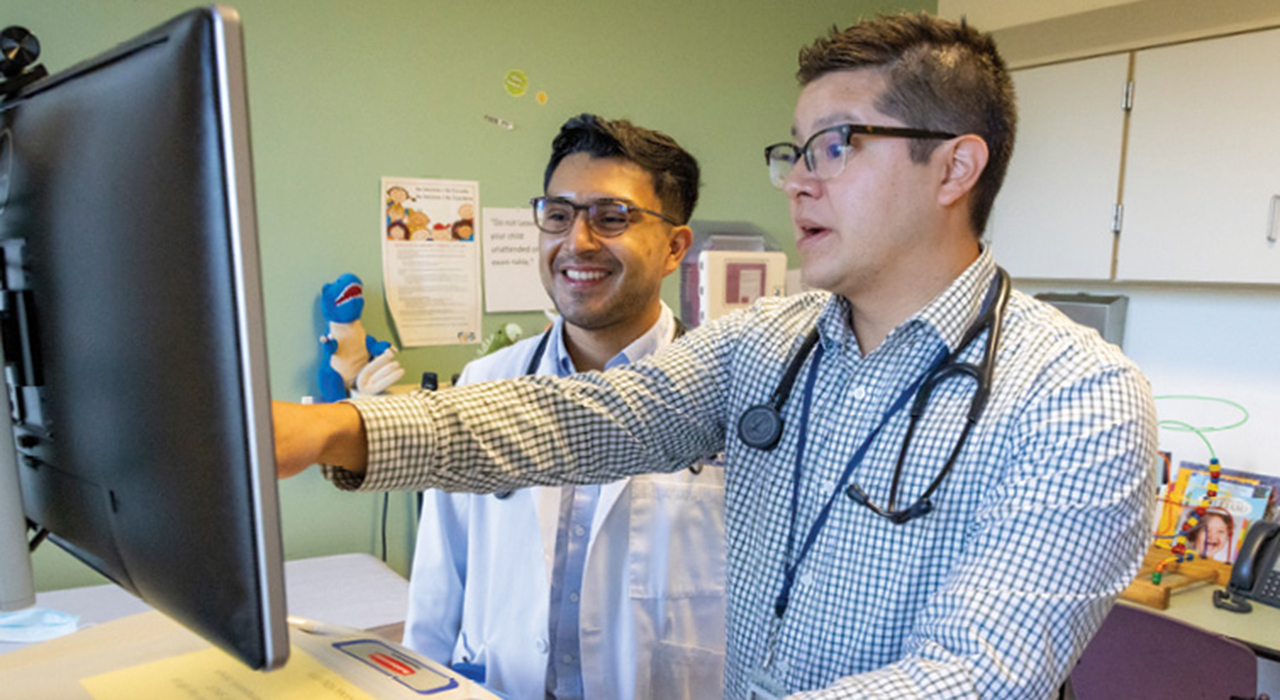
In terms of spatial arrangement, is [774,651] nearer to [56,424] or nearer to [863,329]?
[863,329]

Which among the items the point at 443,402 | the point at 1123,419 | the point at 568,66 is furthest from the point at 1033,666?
the point at 568,66

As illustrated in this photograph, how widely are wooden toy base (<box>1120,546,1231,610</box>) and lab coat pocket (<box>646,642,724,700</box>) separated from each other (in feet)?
4.59

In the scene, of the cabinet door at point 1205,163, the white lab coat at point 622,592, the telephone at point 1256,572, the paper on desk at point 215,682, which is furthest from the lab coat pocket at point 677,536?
the cabinet door at point 1205,163

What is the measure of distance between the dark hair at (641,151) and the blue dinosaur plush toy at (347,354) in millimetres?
881

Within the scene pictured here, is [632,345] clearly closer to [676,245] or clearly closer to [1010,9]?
[676,245]

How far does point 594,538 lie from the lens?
1.40 metres

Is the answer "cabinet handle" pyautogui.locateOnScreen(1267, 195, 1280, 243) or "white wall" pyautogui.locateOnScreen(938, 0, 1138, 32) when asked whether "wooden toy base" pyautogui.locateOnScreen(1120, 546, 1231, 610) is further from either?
"white wall" pyautogui.locateOnScreen(938, 0, 1138, 32)

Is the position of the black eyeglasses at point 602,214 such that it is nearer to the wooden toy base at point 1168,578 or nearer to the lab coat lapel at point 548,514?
the lab coat lapel at point 548,514

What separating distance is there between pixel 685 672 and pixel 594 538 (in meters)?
0.27

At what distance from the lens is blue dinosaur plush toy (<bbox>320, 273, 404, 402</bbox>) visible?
2285 mm

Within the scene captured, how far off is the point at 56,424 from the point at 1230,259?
3190 millimetres

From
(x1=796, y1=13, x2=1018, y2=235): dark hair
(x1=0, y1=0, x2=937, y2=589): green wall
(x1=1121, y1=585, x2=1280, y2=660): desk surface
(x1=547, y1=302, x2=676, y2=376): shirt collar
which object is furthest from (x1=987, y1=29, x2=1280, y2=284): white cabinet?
(x1=796, y1=13, x2=1018, y2=235): dark hair

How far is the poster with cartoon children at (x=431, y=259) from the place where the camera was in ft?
7.99

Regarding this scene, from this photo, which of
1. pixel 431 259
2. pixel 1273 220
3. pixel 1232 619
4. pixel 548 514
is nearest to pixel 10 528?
pixel 548 514
